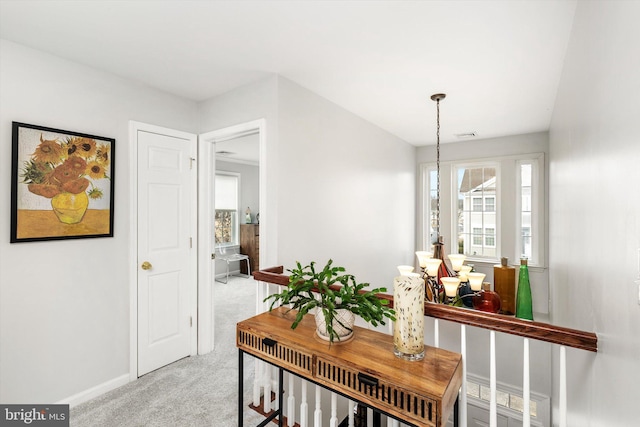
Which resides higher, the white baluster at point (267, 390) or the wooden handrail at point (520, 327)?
the wooden handrail at point (520, 327)

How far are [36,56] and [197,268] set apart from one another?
1944 mm

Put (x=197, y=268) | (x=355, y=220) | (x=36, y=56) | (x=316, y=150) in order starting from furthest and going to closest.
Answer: (x=355, y=220), (x=197, y=268), (x=316, y=150), (x=36, y=56)

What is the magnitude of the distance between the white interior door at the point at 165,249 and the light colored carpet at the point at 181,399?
191 millimetres

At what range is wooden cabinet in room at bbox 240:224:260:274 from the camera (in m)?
6.44

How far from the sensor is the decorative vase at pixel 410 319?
1.22 metres

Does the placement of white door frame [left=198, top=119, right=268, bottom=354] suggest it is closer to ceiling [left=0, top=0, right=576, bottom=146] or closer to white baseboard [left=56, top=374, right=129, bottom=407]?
ceiling [left=0, top=0, right=576, bottom=146]

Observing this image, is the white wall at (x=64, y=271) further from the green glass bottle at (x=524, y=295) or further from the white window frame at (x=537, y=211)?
the white window frame at (x=537, y=211)

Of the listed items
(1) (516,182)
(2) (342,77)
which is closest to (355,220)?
(2) (342,77)

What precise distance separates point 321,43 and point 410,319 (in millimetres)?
1706

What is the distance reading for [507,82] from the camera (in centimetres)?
254

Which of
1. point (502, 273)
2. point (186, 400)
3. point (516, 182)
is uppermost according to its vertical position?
point (516, 182)

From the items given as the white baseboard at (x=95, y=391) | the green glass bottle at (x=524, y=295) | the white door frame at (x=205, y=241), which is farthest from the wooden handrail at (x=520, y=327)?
the green glass bottle at (x=524, y=295)

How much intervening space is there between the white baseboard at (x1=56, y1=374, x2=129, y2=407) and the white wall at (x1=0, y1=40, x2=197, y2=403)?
3 centimetres

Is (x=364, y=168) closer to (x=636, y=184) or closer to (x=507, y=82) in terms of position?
(x=507, y=82)
